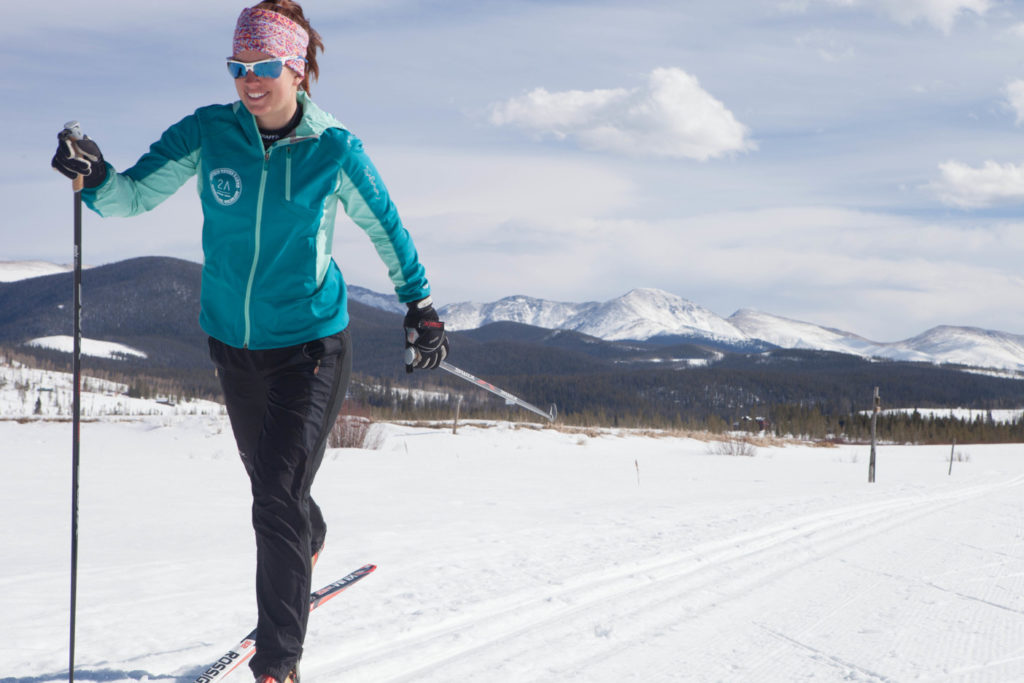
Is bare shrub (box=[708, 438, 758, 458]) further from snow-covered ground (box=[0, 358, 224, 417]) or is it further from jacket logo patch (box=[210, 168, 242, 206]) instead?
snow-covered ground (box=[0, 358, 224, 417])

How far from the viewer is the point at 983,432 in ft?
277

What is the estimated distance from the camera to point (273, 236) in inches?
95.7

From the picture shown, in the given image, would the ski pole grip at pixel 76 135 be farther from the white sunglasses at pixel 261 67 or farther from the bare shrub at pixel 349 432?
the bare shrub at pixel 349 432

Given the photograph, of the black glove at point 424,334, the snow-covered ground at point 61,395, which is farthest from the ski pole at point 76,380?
the snow-covered ground at point 61,395

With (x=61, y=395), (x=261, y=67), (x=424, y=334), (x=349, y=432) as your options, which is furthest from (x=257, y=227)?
(x=61, y=395)

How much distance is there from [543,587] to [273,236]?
2.40 meters

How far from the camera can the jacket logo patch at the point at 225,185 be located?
242cm

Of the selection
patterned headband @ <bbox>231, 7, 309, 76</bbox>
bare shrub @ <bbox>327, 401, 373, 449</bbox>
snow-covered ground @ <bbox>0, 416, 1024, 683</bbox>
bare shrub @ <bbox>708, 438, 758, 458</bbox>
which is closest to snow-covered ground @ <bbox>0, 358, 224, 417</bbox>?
bare shrub @ <bbox>708, 438, 758, 458</bbox>

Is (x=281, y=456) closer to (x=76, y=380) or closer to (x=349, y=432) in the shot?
(x=76, y=380)

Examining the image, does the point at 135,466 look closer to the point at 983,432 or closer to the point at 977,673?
the point at 977,673

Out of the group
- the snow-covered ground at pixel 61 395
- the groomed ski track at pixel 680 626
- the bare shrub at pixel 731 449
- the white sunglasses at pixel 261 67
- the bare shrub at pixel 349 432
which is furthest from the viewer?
the snow-covered ground at pixel 61 395

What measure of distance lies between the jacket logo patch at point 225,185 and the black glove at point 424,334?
0.74m

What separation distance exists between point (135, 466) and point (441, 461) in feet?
20.3

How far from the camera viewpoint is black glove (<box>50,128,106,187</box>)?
228 cm
